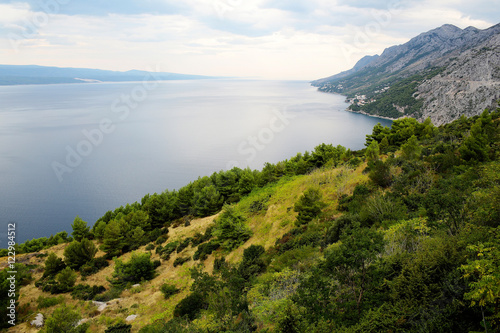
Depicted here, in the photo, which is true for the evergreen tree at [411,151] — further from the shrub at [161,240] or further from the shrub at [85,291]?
the shrub at [85,291]

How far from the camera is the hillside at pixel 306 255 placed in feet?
24.4

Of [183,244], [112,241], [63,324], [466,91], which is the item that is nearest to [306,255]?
[63,324]

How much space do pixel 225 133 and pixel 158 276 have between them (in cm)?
7894

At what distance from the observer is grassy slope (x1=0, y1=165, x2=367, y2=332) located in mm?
17312

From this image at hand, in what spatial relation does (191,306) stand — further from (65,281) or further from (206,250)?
(65,281)

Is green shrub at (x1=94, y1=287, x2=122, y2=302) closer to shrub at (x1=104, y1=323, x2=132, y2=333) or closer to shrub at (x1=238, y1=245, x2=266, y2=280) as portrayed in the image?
shrub at (x1=104, y1=323, x2=132, y2=333)

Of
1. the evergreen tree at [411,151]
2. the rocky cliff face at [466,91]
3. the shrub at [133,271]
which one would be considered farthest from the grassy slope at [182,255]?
the rocky cliff face at [466,91]

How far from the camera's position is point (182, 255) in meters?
26.0

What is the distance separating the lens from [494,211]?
917 cm

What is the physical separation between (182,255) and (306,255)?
16075 millimetres

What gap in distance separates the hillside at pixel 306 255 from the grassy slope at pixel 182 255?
0.46 ft

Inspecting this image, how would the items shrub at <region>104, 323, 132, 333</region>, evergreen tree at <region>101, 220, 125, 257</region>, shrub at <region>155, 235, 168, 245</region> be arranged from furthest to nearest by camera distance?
shrub at <region>155, 235, 168, 245</region>, evergreen tree at <region>101, 220, 125, 257</region>, shrub at <region>104, 323, 132, 333</region>

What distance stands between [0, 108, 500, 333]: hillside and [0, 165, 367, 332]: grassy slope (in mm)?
141

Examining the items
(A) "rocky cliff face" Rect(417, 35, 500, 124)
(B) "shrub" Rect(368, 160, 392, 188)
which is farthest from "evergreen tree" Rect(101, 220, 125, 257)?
(A) "rocky cliff face" Rect(417, 35, 500, 124)
